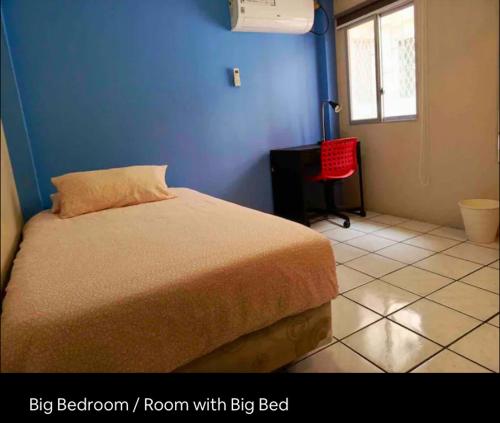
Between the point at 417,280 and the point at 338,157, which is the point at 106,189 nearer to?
the point at 417,280

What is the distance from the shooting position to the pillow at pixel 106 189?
69.0 inches

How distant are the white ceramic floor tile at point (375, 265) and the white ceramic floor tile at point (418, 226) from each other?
0.26 m

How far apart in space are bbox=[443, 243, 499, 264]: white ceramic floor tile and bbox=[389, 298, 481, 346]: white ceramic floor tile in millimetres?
111

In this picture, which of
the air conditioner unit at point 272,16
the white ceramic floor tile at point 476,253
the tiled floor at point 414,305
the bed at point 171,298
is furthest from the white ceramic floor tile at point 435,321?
the air conditioner unit at point 272,16

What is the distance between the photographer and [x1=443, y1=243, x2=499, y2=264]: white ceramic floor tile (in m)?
0.53

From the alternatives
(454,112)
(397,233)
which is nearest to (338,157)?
(397,233)

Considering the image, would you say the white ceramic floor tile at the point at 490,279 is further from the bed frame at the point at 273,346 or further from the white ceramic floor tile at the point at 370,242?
the white ceramic floor tile at the point at 370,242

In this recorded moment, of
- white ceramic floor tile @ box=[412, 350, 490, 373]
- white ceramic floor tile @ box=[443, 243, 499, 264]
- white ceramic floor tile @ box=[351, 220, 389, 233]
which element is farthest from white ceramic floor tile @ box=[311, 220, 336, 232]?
white ceramic floor tile @ box=[412, 350, 490, 373]

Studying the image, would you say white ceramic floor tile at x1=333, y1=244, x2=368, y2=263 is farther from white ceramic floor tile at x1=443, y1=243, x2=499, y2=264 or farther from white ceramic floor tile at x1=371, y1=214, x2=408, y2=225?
white ceramic floor tile at x1=443, y1=243, x2=499, y2=264

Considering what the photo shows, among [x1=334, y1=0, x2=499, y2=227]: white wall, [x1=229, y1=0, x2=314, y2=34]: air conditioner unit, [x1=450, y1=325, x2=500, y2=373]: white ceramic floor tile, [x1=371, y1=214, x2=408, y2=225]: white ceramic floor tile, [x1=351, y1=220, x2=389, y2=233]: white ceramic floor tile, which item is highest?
[x1=229, y1=0, x2=314, y2=34]: air conditioner unit

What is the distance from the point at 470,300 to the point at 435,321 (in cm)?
18
